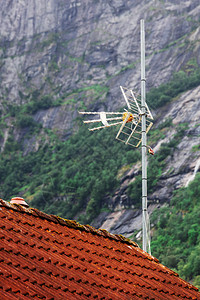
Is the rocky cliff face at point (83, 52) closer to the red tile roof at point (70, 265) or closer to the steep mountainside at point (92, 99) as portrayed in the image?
the steep mountainside at point (92, 99)

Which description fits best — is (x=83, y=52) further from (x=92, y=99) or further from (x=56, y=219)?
(x=56, y=219)

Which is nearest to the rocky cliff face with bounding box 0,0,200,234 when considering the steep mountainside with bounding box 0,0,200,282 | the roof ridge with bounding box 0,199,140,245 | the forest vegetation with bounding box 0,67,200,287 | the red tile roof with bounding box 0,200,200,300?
the steep mountainside with bounding box 0,0,200,282

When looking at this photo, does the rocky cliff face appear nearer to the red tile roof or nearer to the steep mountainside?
the steep mountainside

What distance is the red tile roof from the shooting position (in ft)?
18.0

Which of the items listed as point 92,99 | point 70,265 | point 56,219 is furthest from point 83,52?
point 70,265

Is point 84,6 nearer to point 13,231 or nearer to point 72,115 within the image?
point 72,115

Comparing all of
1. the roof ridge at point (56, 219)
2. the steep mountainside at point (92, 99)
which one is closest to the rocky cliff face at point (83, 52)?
the steep mountainside at point (92, 99)

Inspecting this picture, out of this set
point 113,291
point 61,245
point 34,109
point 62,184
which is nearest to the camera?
point 113,291

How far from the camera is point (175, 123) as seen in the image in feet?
357

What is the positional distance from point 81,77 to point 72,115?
45.0 feet

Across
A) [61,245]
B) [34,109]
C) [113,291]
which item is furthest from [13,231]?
[34,109]

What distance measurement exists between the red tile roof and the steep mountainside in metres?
76.4

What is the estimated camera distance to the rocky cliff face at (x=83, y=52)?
130m

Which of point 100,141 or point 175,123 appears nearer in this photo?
point 175,123
